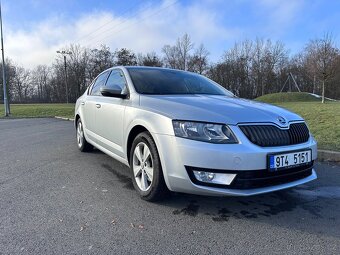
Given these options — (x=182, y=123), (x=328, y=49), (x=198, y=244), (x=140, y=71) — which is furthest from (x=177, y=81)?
(x=328, y=49)

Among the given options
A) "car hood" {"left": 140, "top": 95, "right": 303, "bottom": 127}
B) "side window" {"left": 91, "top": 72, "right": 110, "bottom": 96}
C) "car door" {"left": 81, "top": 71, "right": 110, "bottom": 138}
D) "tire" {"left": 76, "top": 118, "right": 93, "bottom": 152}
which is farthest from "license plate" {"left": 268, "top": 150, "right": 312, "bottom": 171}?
"tire" {"left": 76, "top": 118, "right": 93, "bottom": 152}

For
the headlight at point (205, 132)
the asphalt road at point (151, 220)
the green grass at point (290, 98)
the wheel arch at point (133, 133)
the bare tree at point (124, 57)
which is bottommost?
the green grass at point (290, 98)

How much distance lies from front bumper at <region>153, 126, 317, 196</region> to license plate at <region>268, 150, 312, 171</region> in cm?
6

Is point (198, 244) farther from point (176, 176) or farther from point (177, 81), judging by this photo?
point (177, 81)

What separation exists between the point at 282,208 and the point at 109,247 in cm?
192

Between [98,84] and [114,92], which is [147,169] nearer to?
[114,92]

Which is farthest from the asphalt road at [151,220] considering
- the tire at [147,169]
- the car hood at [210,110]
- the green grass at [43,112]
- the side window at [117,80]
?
the green grass at [43,112]

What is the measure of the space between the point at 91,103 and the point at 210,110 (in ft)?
9.48

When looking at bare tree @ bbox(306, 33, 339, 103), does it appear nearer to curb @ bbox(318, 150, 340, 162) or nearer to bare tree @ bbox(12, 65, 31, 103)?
curb @ bbox(318, 150, 340, 162)

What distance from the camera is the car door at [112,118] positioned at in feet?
13.9

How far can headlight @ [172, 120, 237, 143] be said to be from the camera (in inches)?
119

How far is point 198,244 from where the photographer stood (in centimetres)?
269

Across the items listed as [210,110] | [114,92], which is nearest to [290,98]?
[114,92]

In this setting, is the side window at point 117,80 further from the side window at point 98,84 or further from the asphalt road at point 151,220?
the asphalt road at point 151,220
